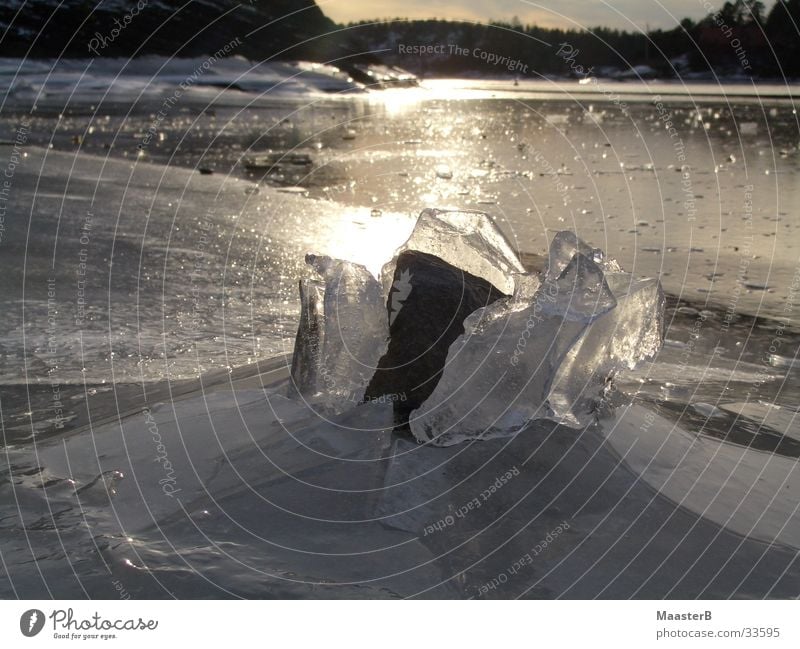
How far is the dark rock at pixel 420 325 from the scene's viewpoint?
345 centimetres

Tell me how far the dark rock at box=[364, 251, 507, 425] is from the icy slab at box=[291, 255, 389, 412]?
0.20ft

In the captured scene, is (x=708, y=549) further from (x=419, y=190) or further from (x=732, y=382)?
(x=419, y=190)

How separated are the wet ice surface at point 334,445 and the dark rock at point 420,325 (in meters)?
0.12

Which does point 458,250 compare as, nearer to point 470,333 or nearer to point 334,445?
point 470,333

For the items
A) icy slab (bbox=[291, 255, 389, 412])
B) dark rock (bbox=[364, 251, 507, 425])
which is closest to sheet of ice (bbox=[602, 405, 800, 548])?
dark rock (bbox=[364, 251, 507, 425])

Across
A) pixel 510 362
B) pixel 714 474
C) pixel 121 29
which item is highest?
pixel 121 29

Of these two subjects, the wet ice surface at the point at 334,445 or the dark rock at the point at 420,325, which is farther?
the dark rock at the point at 420,325

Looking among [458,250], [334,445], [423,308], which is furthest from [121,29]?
[334,445]

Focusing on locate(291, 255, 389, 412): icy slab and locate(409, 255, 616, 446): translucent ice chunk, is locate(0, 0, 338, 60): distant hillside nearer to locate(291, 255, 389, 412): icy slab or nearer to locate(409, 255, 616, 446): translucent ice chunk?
locate(291, 255, 389, 412): icy slab

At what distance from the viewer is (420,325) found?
11.5ft

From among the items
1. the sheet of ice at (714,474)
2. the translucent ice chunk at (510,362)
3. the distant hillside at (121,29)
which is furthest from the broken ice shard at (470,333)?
the distant hillside at (121,29)

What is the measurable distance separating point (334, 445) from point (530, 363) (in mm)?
815

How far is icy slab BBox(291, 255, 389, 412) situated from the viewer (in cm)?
358

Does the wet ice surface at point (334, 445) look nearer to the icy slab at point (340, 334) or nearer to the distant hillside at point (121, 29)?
the icy slab at point (340, 334)
